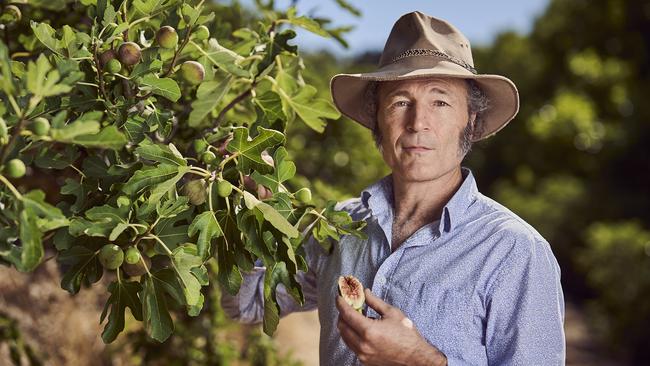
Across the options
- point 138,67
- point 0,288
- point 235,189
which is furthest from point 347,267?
point 0,288

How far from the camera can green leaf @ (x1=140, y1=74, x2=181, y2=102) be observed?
1.72 metres

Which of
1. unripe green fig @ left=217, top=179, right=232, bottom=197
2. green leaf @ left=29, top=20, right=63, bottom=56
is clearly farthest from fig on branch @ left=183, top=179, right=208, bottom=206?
green leaf @ left=29, top=20, right=63, bottom=56

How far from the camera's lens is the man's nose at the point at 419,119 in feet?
6.73

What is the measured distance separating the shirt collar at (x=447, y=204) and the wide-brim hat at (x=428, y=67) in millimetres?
189

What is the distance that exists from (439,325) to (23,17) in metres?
1.41

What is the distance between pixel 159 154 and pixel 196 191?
0.11 metres

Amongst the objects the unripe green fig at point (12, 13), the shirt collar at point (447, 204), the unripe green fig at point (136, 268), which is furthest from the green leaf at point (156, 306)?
the unripe green fig at point (12, 13)

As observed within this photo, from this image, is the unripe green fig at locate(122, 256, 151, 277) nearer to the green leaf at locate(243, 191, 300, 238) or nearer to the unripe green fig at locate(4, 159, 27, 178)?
the green leaf at locate(243, 191, 300, 238)

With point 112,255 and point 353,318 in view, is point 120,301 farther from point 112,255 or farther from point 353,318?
point 353,318

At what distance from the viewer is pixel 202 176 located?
5.97 ft

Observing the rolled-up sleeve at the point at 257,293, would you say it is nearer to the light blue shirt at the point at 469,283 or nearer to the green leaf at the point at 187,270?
the light blue shirt at the point at 469,283

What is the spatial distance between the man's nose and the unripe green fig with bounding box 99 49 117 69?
2.38 feet

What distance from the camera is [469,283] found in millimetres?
1900

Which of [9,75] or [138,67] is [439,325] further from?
[9,75]
